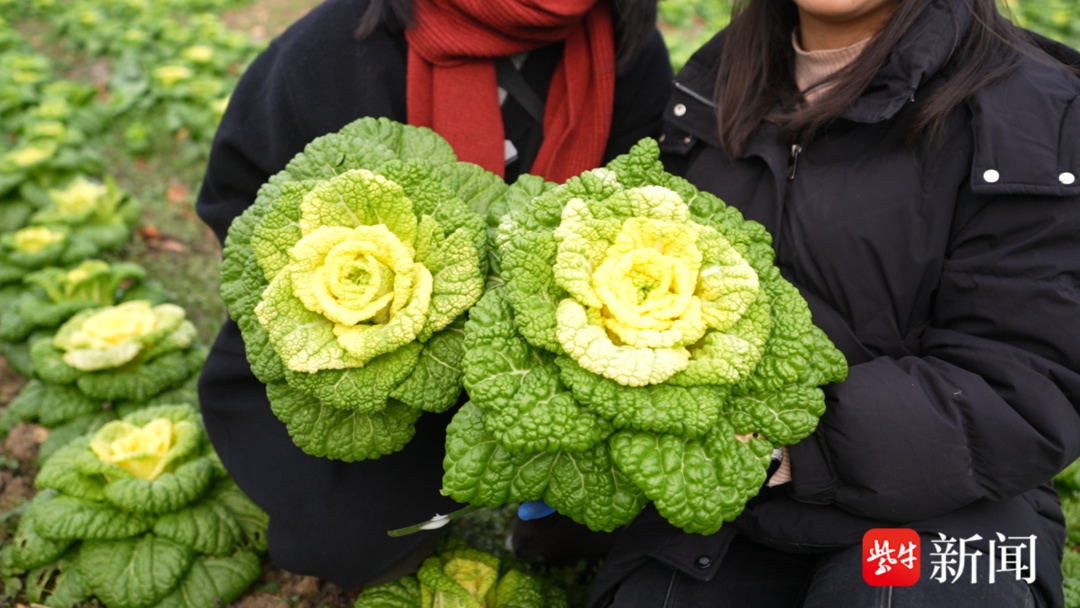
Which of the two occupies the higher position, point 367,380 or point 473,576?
point 367,380

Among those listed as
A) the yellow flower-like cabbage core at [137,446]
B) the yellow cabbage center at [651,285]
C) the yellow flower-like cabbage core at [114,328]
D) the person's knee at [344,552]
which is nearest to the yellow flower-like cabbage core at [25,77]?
the yellow flower-like cabbage core at [114,328]

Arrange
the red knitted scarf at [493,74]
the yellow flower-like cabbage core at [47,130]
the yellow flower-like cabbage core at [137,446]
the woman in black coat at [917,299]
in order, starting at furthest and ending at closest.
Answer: the yellow flower-like cabbage core at [47,130], the yellow flower-like cabbage core at [137,446], the red knitted scarf at [493,74], the woman in black coat at [917,299]

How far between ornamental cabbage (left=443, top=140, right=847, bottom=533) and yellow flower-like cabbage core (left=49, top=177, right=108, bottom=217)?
11.3 ft

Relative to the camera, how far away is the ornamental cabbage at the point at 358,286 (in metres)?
1.77

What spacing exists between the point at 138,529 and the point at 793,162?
89.5 inches

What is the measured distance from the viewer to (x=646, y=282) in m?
1.71

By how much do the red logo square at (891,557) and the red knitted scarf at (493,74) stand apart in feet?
4.42

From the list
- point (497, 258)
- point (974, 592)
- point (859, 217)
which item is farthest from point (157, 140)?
point (974, 592)

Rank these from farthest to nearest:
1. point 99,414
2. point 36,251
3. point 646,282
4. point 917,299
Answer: point 36,251 < point 99,414 < point 917,299 < point 646,282

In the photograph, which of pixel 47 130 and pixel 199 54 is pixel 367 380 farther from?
pixel 199 54

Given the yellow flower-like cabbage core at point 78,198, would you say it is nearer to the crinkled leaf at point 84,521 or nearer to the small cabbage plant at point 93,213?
the small cabbage plant at point 93,213

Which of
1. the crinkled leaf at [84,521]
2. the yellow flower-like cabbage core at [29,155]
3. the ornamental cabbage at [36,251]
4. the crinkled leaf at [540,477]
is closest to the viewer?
the crinkled leaf at [540,477]

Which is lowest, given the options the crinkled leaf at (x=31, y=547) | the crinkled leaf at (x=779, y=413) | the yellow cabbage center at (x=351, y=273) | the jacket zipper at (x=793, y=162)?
the crinkled leaf at (x=31, y=547)

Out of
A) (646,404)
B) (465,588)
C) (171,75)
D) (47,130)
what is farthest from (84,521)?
(171,75)
